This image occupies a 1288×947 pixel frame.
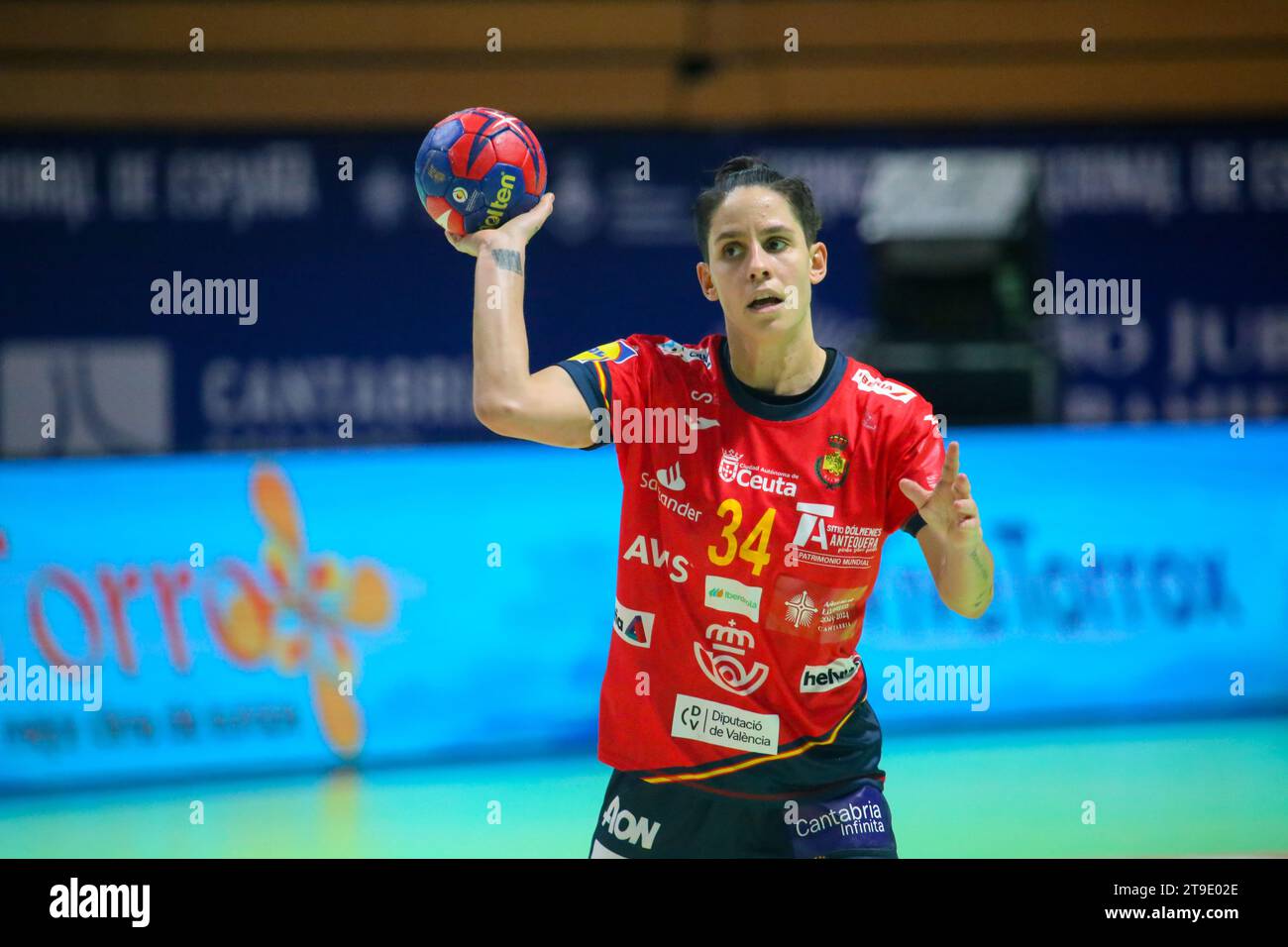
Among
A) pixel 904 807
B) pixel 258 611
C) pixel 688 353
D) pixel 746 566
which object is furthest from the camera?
pixel 258 611

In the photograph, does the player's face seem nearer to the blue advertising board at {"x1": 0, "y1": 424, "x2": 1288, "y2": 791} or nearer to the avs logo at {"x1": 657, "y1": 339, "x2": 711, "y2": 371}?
the avs logo at {"x1": 657, "y1": 339, "x2": 711, "y2": 371}

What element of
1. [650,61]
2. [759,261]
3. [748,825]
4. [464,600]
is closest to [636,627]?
[748,825]

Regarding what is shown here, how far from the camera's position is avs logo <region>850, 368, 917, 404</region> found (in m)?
3.35

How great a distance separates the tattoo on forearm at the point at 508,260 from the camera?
3.07m

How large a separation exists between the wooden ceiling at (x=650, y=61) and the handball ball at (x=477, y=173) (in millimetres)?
5910

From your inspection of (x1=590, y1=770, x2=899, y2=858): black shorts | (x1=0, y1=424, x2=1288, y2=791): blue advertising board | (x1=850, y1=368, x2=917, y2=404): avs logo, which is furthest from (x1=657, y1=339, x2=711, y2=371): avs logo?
(x1=0, y1=424, x2=1288, y2=791): blue advertising board

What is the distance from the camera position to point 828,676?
325cm

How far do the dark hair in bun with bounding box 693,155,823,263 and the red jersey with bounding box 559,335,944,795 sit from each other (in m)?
0.37

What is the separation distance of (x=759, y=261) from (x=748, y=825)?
1289 mm

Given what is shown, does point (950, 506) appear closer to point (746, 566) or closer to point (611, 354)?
point (746, 566)
